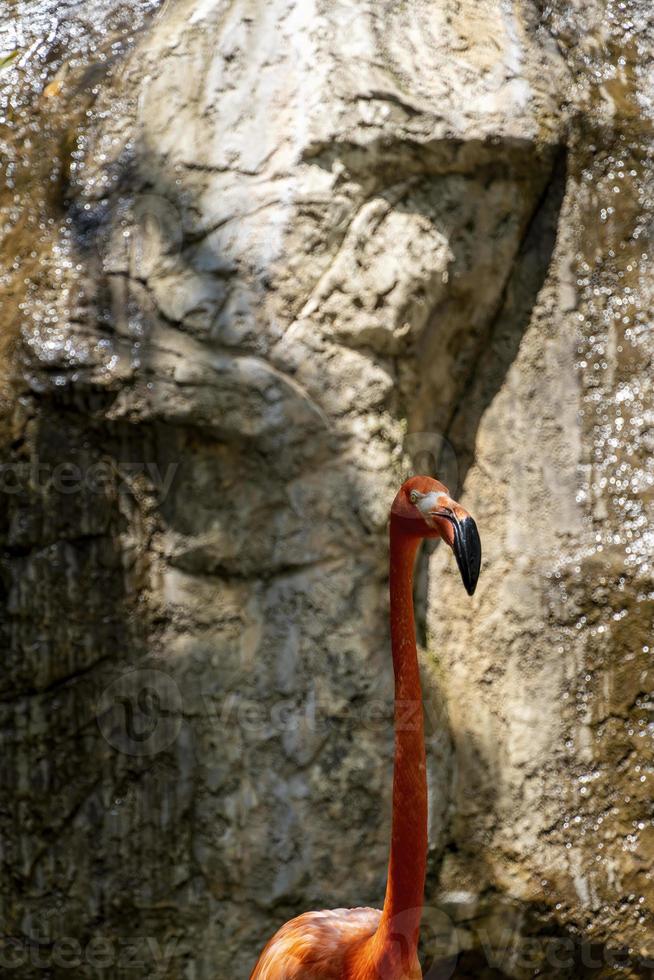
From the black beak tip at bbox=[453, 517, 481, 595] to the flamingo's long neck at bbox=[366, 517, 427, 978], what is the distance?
0.83ft

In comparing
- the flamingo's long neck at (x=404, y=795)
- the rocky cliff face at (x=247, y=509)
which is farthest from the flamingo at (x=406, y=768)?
the rocky cliff face at (x=247, y=509)

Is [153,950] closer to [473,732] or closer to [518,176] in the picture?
[473,732]

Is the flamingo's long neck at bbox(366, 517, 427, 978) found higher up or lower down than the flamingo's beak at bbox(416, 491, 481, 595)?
lower down

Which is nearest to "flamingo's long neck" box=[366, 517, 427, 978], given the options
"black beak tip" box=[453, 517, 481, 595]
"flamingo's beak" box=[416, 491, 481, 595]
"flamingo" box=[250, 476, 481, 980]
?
"flamingo" box=[250, 476, 481, 980]

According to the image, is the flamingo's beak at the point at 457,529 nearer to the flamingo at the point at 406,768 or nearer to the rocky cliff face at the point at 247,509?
the flamingo at the point at 406,768

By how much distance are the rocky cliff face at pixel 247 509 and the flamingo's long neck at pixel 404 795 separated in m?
0.85

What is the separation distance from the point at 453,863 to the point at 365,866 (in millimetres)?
406

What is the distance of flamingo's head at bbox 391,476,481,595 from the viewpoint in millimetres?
2152

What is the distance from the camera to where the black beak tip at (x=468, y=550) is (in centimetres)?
212

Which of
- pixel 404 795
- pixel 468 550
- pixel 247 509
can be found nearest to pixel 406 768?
pixel 404 795

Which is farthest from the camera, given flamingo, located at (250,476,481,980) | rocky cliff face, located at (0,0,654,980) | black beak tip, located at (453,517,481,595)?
rocky cliff face, located at (0,0,654,980)

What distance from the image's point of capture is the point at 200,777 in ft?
11.0

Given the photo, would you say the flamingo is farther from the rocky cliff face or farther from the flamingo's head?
the rocky cliff face

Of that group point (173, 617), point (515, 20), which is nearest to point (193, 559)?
point (173, 617)
